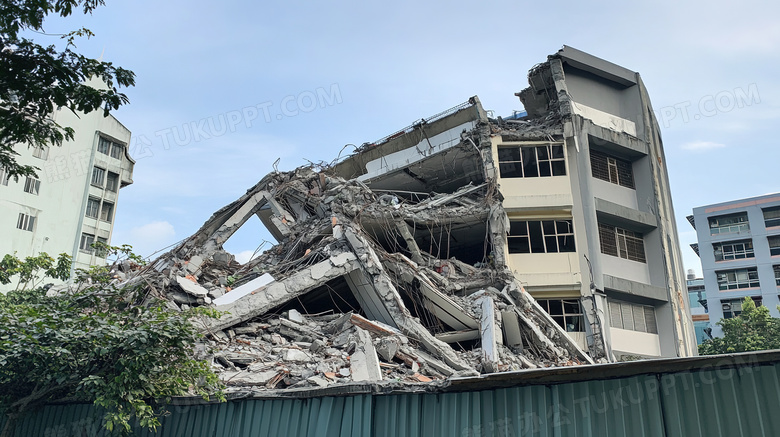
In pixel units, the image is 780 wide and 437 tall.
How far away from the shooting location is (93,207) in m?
29.6

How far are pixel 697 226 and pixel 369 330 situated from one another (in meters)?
36.4

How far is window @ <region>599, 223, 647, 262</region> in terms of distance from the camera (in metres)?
19.4

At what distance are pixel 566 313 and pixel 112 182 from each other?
79.5ft

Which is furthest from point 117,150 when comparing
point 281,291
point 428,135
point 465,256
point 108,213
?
point 281,291

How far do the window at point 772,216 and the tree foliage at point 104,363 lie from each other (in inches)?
1625

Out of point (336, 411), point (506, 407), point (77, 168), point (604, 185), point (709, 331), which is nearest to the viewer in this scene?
point (506, 407)

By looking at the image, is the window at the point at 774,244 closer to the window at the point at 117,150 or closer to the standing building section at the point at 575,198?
the standing building section at the point at 575,198

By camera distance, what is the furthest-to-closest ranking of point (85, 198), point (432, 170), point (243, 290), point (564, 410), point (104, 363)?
1. point (85, 198)
2. point (432, 170)
3. point (243, 290)
4. point (104, 363)
5. point (564, 410)

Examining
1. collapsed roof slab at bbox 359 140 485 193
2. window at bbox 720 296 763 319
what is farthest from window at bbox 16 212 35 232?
window at bbox 720 296 763 319

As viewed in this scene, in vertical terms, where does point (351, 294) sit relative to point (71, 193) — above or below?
below

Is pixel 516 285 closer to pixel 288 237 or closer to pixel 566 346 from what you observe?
pixel 566 346

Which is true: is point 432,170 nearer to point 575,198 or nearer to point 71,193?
point 575,198

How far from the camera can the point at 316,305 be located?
1566 cm

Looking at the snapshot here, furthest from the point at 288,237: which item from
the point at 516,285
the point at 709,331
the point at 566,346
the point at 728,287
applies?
the point at 728,287
